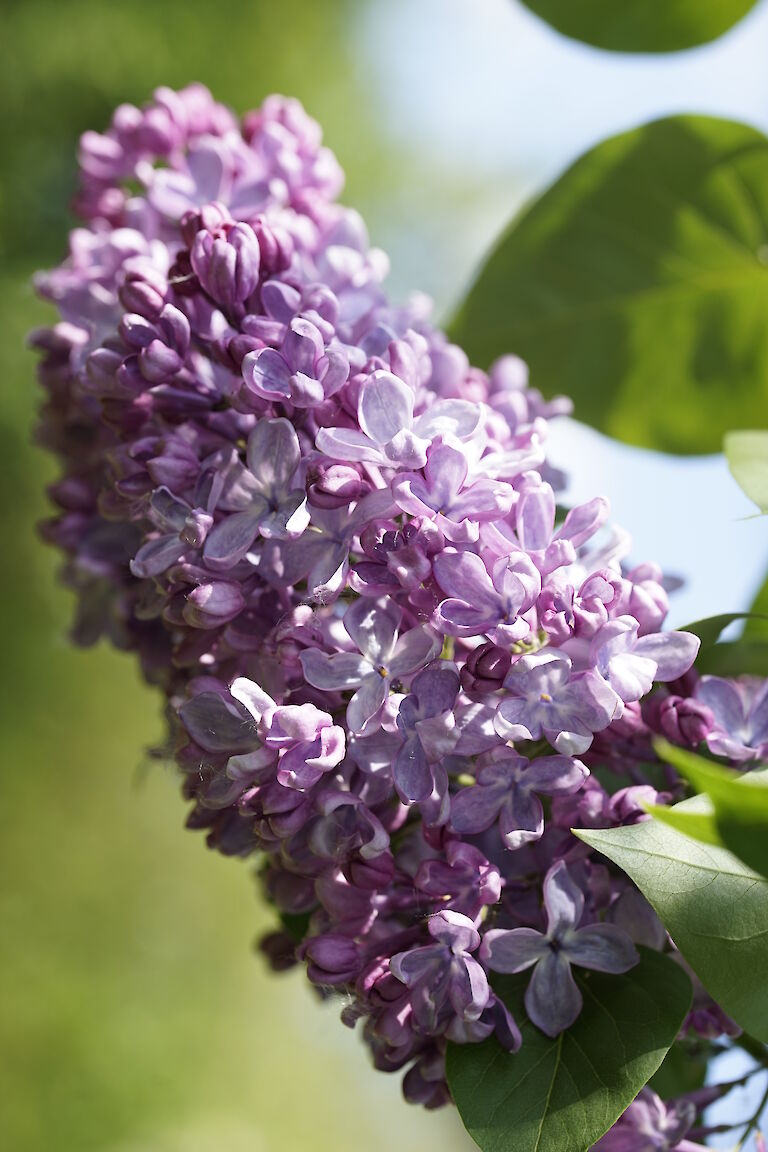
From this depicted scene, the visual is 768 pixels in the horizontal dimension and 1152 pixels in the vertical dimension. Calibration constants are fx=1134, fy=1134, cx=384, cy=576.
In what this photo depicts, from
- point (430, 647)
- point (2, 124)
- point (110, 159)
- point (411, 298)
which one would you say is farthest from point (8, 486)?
point (430, 647)

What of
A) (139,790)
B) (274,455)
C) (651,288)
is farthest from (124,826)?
(274,455)

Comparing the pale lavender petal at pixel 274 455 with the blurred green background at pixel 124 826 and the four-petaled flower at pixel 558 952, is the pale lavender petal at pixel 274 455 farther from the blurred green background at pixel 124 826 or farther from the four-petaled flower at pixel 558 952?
the blurred green background at pixel 124 826

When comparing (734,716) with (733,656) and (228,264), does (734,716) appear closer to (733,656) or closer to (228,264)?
(733,656)

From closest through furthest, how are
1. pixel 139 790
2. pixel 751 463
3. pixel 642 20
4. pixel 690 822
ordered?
pixel 690 822
pixel 751 463
pixel 642 20
pixel 139 790

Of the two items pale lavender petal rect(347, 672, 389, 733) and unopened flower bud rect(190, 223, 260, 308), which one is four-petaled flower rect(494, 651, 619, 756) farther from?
unopened flower bud rect(190, 223, 260, 308)

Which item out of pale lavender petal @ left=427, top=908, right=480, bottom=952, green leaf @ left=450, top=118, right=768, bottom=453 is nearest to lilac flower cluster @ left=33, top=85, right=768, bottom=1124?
pale lavender petal @ left=427, top=908, right=480, bottom=952

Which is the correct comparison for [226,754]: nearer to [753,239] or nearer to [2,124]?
[753,239]
